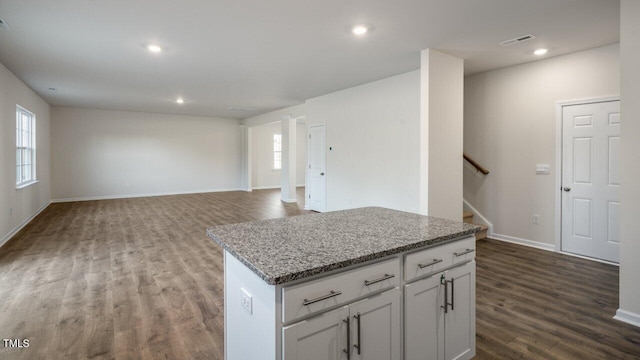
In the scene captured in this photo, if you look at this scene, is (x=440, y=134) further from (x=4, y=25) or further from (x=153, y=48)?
(x=4, y=25)

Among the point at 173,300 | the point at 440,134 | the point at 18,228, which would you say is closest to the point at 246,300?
the point at 173,300

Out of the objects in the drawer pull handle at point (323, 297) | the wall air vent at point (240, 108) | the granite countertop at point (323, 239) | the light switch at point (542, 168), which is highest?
the wall air vent at point (240, 108)

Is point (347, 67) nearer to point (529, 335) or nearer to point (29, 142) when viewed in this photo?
point (529, 335)

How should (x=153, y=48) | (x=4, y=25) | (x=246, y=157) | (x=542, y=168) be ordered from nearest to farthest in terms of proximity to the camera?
1. (x=4, y=25)
2. (x=153, y=48)
3. (x=542, y=168)
4. (x=246, y=157)

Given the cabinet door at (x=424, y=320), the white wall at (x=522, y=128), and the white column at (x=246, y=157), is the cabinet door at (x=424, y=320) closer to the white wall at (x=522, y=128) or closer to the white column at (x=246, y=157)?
the white wall at (x=522, y=128)

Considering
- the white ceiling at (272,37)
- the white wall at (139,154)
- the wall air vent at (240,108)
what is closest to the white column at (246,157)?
the white wall at (139,154)

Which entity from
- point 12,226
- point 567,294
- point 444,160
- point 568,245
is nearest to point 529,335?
point 567,294

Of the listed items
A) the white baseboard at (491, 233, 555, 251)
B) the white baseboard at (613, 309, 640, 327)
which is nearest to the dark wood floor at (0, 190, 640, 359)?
the white baseboard at (613, 309, 640, 327)

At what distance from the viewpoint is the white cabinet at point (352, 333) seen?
125 centimetres

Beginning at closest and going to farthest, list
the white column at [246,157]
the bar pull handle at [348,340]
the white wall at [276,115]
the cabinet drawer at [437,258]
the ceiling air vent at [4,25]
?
the bar pull handle at [348,340]
the cabinet drawer at [437,258]
the ceiling air vent at [4,25]
the white wall at [276,115]
the white column at [246,157]

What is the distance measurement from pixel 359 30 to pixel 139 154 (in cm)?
880

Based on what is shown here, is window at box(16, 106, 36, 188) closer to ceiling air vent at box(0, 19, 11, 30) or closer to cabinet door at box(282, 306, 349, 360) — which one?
ceiling air vent at box(0, 19, 11, 30)

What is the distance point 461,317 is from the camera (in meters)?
1.89

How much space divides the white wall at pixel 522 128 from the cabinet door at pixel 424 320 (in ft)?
11.9
